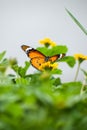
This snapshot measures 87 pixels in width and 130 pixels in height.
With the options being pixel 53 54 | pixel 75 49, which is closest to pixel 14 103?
pixel 53 54

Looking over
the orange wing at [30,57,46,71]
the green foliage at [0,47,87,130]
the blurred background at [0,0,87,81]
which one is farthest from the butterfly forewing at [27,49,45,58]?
the blurred background at [0,0,87,81]

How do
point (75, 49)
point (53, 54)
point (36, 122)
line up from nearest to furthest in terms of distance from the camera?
point (36, 122) < point (53, 54) < point (75, 49)

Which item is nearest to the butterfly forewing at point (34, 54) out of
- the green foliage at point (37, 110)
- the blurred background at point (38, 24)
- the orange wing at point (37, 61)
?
the orange wing at point (37, 61)

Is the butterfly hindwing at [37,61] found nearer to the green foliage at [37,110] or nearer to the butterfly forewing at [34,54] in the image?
the butterfly forewing at [34,54]

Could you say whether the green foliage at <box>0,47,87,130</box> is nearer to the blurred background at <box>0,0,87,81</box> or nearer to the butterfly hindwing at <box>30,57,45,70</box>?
the butterfly hindwing at <box>30,57,45,70</box>

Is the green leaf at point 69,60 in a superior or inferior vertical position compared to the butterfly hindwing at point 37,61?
inferior

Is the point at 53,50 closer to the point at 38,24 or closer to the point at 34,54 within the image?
the point at 34,54

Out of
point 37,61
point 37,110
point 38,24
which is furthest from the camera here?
point 38,24

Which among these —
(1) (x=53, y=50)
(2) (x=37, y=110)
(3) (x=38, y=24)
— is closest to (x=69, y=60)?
(1) (x=53, y=50)

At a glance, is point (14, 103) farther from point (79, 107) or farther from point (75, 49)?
point (75, 49)
